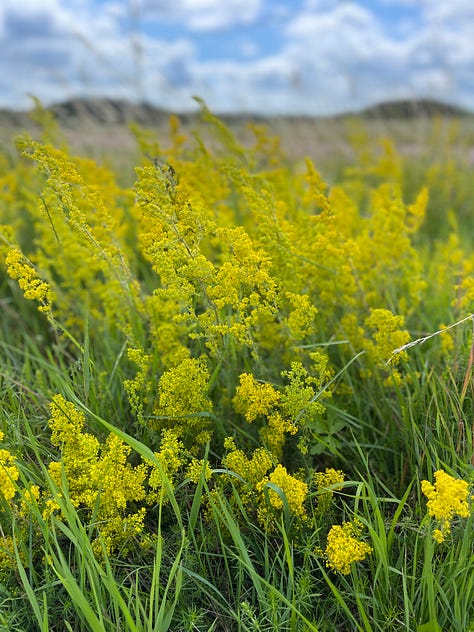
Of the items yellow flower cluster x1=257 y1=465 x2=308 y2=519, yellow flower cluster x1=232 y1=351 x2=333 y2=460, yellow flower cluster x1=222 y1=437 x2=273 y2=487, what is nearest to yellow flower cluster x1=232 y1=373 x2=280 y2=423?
yellow flower cluster x1=232 y1=351 x2=333 y2=460

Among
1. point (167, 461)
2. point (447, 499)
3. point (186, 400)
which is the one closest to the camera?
point (447, 499)

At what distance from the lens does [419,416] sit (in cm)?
209

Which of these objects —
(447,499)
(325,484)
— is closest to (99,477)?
(325,484)

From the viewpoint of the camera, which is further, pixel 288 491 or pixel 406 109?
pixel 406 109

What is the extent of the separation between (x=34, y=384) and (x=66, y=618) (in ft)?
3.61

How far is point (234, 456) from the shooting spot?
1.75m

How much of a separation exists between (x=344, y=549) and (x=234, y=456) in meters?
0.44

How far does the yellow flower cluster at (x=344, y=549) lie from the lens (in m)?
1.49

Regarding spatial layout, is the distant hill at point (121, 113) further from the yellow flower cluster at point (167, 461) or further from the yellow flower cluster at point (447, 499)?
the yellow flower cluster at point (447, 499)

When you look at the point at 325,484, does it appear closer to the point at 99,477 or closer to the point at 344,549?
the point at 344,549

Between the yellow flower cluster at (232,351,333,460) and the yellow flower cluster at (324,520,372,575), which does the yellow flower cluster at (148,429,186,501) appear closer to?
the yellow flower cluster at (232,351,333,460)

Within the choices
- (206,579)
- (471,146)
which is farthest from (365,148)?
(206,579)

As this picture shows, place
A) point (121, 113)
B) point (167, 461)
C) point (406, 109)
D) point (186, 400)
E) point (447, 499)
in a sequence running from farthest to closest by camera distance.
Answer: point (406, 109) → point (121, 113) → point (186, 400) → point (167, 461) → point (447, 499)

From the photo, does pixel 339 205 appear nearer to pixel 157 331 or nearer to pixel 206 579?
pixel 157 331
